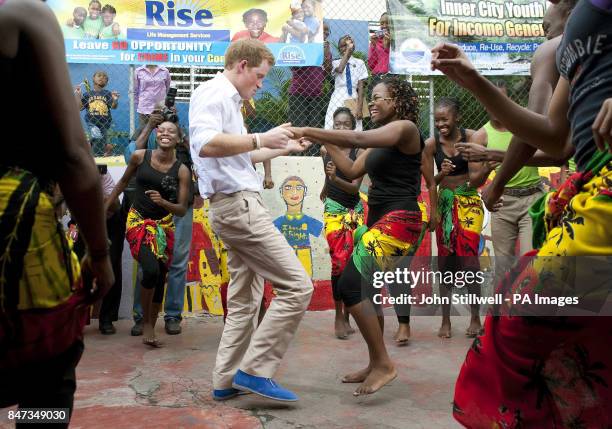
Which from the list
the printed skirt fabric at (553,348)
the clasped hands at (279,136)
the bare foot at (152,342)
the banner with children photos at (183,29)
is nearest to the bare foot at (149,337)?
the bare foot at (152,342)

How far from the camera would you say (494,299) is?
2.26 metres

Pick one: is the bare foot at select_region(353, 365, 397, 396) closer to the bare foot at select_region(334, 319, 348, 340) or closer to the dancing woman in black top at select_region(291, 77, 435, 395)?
the dancing woman in black top at select_region(291, 77, 435, 395)

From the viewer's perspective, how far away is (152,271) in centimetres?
595

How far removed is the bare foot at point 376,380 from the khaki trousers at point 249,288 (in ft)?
1.67

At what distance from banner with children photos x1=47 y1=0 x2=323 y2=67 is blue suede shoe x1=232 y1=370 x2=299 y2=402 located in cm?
451

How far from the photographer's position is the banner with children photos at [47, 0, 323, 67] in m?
7.58

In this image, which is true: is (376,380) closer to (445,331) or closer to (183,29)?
(445,331)

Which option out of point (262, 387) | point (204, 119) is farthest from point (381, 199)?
point (262, 387)

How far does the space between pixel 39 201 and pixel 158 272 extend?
14.0 feet

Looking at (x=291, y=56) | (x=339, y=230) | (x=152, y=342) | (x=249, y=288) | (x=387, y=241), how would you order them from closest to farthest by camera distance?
(x=249, y=288) < (x=387, y=241) < (x=152, y=342) < (x=339, y=230) < (x=291, y=56)

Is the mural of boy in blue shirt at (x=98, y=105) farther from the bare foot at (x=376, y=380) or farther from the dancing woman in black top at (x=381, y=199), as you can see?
the bare foot at (x=376, y=380)

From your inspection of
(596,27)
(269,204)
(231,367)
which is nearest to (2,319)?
(596,27)

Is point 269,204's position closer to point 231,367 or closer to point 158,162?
point 158,162

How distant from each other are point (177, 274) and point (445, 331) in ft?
8.16
